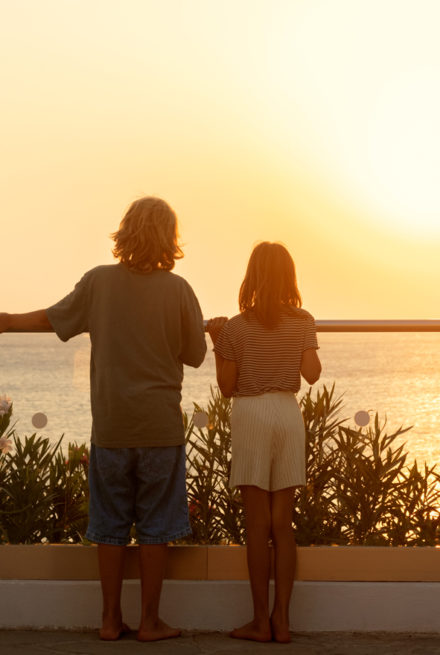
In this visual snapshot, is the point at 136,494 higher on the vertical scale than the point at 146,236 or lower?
lower

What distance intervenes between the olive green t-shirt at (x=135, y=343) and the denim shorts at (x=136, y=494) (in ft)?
0.19

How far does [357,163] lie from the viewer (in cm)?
2373

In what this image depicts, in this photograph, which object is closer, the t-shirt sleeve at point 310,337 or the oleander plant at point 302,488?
the t-shirt sleeve at point 310,337

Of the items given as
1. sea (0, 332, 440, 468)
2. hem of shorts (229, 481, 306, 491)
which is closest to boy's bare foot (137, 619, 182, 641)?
hem of shorts (229, 481, 306, 491)

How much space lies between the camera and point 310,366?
4.38 m

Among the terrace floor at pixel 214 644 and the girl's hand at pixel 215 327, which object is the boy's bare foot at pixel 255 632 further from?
the girl's hand at pixel 215 327

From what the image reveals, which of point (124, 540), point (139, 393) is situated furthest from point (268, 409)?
point (124, 540)

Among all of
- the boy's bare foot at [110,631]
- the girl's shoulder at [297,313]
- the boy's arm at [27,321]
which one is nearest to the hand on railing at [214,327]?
the girl's shoulder at [297,313]

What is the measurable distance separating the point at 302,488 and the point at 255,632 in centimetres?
70

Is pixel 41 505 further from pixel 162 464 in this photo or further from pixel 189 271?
pixel 189 271

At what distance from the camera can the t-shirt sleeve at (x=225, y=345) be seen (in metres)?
4.38

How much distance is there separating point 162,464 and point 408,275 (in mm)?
29537

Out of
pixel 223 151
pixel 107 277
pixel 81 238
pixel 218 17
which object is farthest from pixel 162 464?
pixel 81 238

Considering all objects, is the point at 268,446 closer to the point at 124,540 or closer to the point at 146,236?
the point at 124,540
